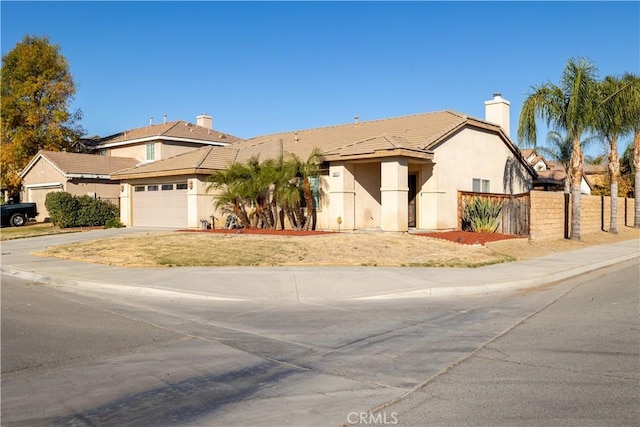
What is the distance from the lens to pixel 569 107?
23609 millimetres

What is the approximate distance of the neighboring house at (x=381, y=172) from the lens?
22.3 metres

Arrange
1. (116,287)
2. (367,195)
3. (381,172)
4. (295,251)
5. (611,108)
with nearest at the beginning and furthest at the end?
(116,287) → (295,251) → (381,172) → (367,195) → (611,108)

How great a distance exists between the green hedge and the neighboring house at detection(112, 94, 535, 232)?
1.56 metres

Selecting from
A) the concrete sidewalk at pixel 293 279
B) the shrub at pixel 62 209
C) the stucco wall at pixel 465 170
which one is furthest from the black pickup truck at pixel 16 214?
the stucco wall at pixel 465 170

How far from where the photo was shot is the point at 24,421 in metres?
5.02

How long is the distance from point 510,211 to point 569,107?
493 cm

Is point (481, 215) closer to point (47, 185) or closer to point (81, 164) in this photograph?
point (81, 164)

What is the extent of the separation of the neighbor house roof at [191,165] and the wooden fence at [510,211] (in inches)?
455

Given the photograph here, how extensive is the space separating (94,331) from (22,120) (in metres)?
38.8

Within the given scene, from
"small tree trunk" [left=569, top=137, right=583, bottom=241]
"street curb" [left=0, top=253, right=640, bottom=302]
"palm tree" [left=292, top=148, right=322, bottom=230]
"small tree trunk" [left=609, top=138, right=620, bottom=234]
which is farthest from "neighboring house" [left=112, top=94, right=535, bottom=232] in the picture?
Answer: "street curb" [left=0, top=253, right=640, bottom=302]

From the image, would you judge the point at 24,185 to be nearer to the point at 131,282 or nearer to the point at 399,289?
the point at 131,282

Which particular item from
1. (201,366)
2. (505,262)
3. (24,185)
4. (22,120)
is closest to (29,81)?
(22,120)

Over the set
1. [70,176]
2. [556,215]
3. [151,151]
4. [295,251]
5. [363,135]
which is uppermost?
[151,151]

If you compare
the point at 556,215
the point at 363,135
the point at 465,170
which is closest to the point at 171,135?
the point at 363,135
